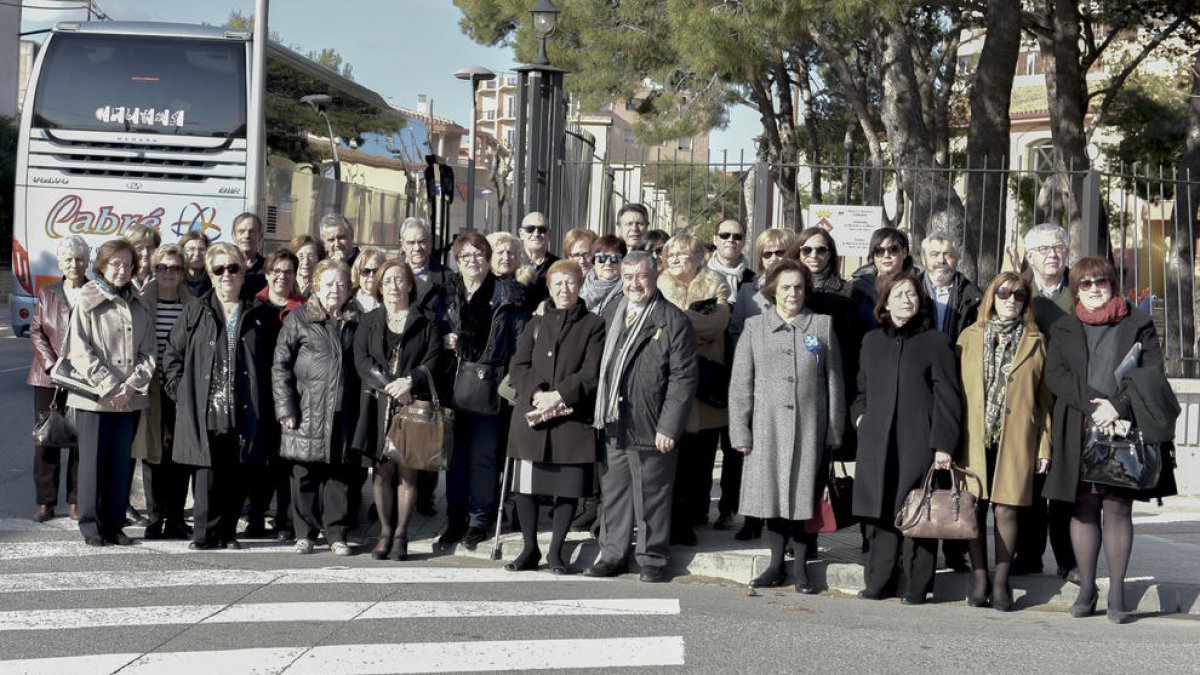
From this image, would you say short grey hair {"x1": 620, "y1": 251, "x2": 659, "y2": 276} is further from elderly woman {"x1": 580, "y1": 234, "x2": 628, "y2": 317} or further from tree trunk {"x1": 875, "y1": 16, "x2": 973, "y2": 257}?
tree trunk {"x1": 875, "y1": 16, "x2": 973, "y2": 257}

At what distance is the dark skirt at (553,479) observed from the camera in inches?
329

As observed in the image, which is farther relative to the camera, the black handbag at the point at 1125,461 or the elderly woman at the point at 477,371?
the elderly woman at the point at 477,371

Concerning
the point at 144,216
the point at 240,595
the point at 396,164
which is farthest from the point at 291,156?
the point at 240,595

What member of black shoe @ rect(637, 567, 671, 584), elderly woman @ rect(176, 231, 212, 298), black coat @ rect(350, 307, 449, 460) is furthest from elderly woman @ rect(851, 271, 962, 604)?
elderly woman @ rect(176, 231, 212, 298)

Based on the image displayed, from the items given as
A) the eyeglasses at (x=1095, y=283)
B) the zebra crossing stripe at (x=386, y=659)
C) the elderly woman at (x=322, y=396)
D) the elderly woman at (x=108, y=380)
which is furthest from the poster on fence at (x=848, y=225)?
the zebra crossing stripe at (x=386, y=659)

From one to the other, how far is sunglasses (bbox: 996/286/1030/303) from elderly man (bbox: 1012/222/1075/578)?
24cm

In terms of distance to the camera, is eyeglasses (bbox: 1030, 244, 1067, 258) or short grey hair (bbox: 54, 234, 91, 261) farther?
short grey hair (bbox: 54, 234, 91, 261)

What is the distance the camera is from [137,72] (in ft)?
49.2

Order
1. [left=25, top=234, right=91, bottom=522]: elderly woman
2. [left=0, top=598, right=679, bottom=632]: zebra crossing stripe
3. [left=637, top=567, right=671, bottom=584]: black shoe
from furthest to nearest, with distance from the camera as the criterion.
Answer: [left=25, top=234, right=91, bottom=522]: elderly woman
[left=637, top=567, right=671, bottom=584]: black shoe
[left=0, top=598, right=679, bottom=632]: zebra crossing stripe

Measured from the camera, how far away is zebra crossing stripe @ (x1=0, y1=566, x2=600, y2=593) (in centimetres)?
763

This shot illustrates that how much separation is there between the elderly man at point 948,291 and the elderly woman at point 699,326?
4.04 feet

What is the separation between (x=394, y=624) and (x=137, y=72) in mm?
9895

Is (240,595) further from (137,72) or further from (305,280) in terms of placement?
(137,72)

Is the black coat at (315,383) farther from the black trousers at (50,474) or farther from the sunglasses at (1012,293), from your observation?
the sunglasses at (1012,293)
